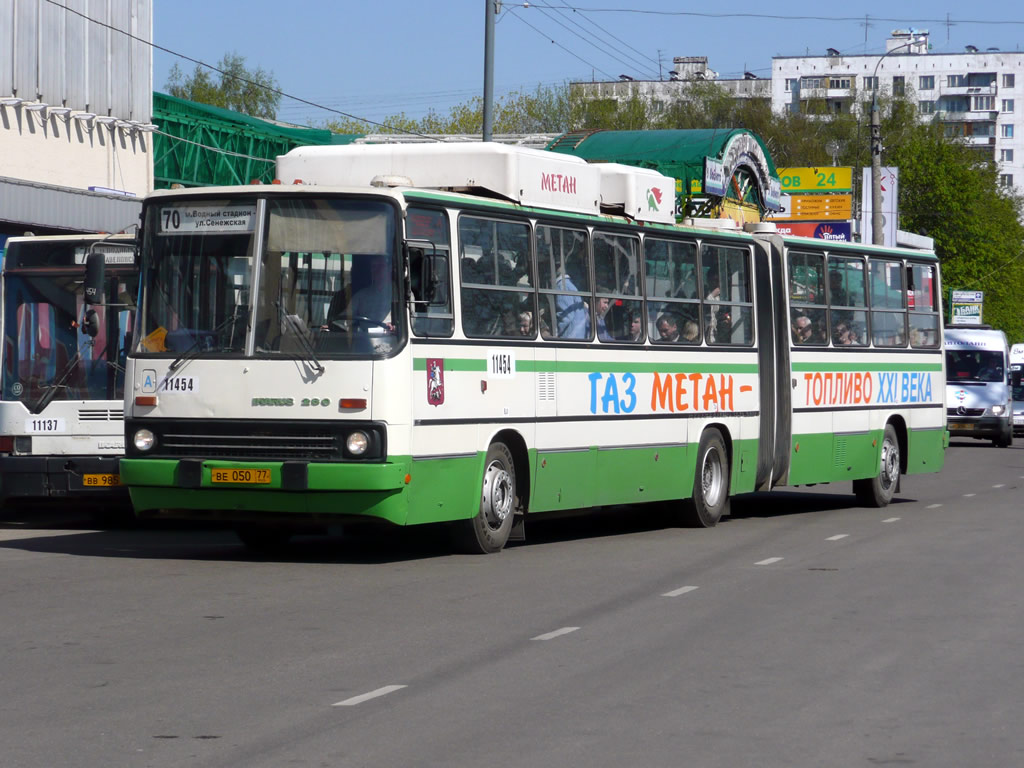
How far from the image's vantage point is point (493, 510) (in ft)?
46.9

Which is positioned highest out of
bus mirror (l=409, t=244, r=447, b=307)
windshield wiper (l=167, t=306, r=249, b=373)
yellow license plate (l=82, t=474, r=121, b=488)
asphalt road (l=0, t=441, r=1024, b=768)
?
bus mirror (l=409, t=244, r=447, b=307)

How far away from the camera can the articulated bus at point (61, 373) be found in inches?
663

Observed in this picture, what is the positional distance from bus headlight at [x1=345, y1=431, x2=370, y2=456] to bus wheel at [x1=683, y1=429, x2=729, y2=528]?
5.47 metres

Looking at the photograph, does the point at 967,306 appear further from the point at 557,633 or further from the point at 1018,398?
the point at 557,633

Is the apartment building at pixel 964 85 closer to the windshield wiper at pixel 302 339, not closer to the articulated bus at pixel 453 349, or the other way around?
the articulated bus at pixel 453 349

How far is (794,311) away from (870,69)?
136 metres

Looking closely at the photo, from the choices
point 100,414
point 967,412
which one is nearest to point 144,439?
point 100,414

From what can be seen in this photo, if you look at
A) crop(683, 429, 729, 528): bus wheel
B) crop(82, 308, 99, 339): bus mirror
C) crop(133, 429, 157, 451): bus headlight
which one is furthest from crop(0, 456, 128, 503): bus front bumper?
crop(683, 429, 729, 528): bus wheel

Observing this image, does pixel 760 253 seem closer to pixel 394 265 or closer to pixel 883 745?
pixel 394 265

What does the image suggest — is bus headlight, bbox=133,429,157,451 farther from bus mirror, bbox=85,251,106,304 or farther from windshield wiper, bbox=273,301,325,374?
windshield wiper, bbox=273,301,325,374

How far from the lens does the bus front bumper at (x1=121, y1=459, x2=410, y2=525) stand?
12797 millimetres

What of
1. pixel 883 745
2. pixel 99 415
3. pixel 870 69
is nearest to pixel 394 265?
pixel 99 415

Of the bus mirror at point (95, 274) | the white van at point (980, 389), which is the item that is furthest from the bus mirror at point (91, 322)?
the white van at point (980, 389)

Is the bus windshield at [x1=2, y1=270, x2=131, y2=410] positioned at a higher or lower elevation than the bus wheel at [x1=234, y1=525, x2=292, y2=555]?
higher
